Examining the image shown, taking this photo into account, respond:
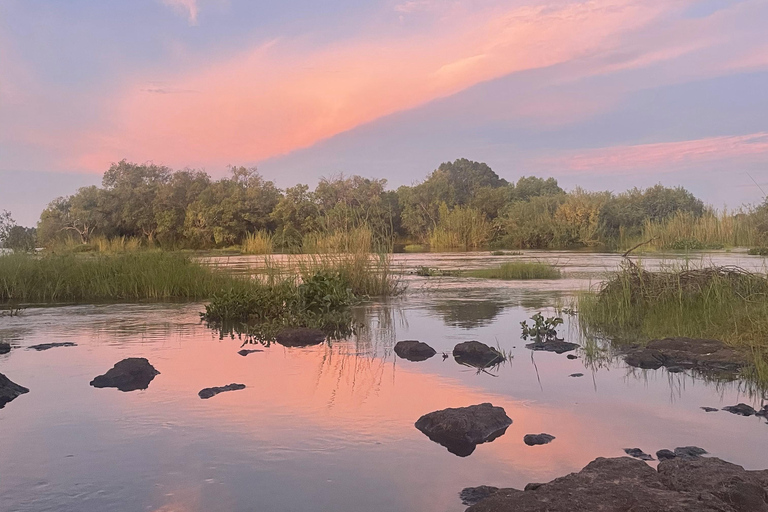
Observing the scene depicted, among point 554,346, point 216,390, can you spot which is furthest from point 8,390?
point 554,346

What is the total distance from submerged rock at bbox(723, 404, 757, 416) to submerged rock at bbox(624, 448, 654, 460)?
1.35 m

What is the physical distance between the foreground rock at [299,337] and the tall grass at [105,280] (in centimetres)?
501

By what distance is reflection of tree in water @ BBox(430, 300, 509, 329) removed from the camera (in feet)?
32.6

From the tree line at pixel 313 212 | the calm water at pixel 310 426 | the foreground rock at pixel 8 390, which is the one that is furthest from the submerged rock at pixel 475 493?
the tree line at pixel 313 212

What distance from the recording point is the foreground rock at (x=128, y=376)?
6238 millimetres

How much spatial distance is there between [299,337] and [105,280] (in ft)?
23.0

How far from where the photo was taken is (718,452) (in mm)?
4207

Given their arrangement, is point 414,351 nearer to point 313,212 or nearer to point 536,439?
point 536,439

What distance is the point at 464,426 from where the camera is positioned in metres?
4.62

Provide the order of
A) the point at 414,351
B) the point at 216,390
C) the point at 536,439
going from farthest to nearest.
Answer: the point at 414,351
the point at 216,390
the point at 536,439

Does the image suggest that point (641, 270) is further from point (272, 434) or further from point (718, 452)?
point (272, 434)

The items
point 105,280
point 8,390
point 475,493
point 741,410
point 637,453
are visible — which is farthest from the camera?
point 105,280

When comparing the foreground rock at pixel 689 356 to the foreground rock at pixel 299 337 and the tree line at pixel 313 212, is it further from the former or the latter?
the tree line at pixel 313 212

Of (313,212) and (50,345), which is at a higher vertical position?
(313,212)
